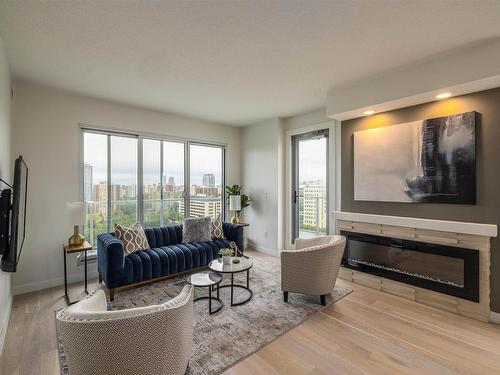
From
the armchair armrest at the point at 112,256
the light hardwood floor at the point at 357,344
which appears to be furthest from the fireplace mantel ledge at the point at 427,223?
the armchair armrest at the point at 112,256

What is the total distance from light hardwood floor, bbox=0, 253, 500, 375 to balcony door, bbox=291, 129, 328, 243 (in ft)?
6.09

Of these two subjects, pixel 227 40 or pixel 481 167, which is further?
pixel 481 167

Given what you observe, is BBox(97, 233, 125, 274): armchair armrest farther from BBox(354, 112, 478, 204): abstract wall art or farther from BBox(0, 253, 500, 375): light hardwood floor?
BBox(354, 112, 478, 204): abstract wall art

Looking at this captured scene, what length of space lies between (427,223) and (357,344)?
165 centimetres

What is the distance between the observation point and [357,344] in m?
2.17

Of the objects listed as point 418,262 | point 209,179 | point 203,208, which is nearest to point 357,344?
point 418,262

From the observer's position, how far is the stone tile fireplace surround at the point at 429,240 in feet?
8.46

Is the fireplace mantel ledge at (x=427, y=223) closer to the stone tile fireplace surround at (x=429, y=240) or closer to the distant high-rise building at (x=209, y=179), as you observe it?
the stone tile fireplace surround at (x=429, y=240)

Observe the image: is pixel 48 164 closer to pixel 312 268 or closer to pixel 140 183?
pixel 140 183

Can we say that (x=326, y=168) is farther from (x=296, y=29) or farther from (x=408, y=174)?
(x=296, y=29)

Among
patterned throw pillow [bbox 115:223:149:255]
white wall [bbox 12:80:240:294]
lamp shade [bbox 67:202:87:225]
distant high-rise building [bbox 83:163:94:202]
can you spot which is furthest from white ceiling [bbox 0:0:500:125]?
patterned throw pillow [bbox 115:223:149:255]

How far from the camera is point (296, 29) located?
2.10m

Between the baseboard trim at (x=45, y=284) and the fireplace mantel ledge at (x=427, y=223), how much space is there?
3.88 meters

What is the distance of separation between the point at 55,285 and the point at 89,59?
9.73 feet
